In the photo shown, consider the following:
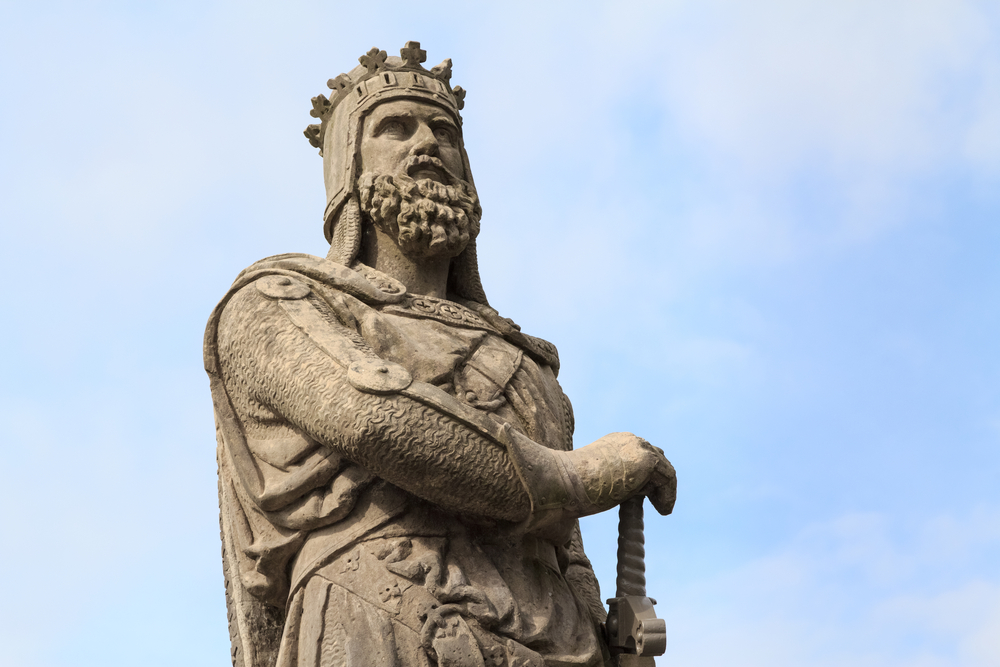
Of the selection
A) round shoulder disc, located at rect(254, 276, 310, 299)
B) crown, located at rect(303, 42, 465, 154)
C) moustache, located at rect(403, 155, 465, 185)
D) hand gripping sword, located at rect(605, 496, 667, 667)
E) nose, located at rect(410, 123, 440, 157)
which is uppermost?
crown, located at rect(303, 42, 465, 154)

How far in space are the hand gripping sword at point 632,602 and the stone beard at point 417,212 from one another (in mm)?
1755

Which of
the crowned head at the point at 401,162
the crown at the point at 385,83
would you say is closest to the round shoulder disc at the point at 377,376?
the crowned head at the point at 401,162

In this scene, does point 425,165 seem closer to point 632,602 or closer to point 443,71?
point 443,71

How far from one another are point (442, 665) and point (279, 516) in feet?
3.74

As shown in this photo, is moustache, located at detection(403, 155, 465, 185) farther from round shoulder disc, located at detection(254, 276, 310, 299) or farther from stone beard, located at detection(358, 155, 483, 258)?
round shoulder disc, located at detection(254, 276, 310, 299)

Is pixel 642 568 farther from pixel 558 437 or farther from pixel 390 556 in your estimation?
pixel 390 556

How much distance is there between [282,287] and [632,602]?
7.49 feet

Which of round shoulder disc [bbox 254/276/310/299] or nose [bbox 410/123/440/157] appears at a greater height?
nose [bbox 410/123/440/157]

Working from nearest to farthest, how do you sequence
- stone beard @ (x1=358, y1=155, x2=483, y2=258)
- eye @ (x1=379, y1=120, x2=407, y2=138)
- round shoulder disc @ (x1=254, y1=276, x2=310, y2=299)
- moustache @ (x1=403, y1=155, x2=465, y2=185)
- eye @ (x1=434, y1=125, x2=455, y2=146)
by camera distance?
round shoulder disc @ (x1=254, y1=276, x2=310, y2=299) < stone beard @ (x1=358, y1=155, x2=483, y2=258) < moustache @ (x1=403, y1=155, x2=465, y2=185) < eye @ (x1=379, y1=120, x2=407, y2=138) < eye @ (x1=434, y1=125, x2=455, y2=146)

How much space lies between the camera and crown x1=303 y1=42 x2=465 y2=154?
767 cm

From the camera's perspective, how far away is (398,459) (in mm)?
5941

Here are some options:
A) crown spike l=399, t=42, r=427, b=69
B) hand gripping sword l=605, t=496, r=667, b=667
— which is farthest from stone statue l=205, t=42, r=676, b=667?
crown spike l=399, t=42, r=427, b=69

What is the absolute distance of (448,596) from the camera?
601cm

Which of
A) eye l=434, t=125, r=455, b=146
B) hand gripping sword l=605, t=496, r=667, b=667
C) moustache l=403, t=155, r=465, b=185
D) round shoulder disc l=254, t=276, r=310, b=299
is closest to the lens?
hand gripping sword l=605, t=496, r=667, b=667
